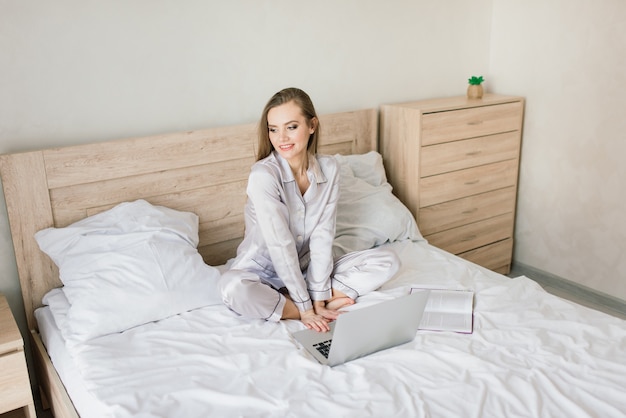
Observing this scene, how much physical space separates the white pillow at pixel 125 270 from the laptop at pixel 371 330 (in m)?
0.51

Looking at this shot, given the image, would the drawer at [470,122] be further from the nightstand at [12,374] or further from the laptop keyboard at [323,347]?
the nightstand at [12,374]

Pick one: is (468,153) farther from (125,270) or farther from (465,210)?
(125,270)

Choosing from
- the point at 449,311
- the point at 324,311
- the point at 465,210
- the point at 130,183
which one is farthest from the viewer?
the point at 465,210

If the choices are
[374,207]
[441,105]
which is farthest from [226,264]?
[441,105]

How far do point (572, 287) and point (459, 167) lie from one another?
0.85 meters

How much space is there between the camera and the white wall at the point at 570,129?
275 centimetres

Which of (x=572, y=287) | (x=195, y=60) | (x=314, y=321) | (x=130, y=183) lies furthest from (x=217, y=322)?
(x=572, y=287)

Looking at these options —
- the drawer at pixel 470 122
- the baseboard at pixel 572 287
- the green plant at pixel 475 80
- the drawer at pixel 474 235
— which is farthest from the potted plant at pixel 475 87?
the baseboard at pixel 572 287

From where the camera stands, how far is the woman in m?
2.02

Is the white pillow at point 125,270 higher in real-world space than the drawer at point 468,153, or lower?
lower

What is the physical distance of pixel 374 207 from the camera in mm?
2582

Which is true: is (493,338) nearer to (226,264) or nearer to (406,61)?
(226,264)

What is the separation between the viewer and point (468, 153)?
2988 millimetres

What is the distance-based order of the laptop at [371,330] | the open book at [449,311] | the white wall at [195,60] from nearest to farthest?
the laptop at [371,330] → the open book at [449,311] → the white wall at [195,60]
